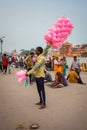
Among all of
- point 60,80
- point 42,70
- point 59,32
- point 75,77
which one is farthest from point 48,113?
point 75,77

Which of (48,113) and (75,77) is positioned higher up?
(75,77)

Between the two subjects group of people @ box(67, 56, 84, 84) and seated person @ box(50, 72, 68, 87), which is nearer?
seated person @ box(50, 72, 68, 87)

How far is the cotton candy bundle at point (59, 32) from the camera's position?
7523mm

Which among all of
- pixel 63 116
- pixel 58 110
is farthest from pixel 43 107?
pixel 63 116

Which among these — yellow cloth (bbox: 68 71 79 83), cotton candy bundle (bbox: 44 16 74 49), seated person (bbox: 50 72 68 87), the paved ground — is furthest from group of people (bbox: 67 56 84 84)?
cotton candy bundle (bbox: 44 16 74 49)

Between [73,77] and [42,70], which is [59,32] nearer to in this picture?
[42,70]

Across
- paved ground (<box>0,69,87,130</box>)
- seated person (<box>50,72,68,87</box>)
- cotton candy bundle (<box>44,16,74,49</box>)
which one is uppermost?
cotton candy bundle (<box>44,16,74,49</box>)

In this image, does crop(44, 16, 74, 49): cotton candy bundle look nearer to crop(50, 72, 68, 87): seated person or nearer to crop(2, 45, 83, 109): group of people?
crop(2, 45, 83, 109): group of people

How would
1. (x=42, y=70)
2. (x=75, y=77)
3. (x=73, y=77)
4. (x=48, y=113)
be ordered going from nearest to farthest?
(x=48, y=113)
(x=42, y=70)
(x=75, y=77)
(x=73, y=77)

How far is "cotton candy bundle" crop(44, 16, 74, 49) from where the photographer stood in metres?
7.52

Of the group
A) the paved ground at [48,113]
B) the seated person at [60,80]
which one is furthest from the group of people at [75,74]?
the paved ground at [48,113]

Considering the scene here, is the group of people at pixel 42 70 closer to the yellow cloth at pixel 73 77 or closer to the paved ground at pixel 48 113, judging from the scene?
the yellow cloth at pixel 73 77

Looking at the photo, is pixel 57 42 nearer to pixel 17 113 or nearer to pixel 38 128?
pixel 17 113

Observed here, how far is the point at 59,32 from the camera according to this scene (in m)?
7.64
